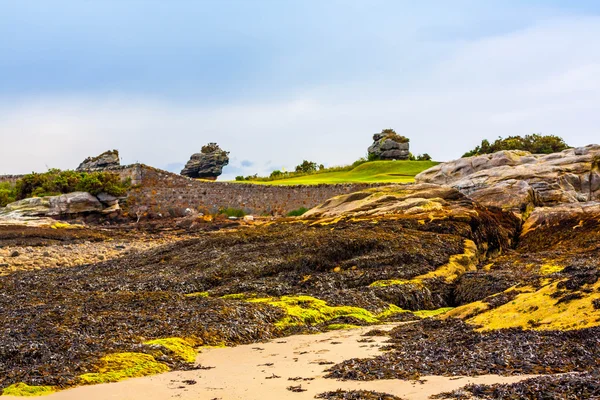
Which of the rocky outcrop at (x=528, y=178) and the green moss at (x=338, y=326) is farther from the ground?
the rocky outcrop at (x=528, y=178)

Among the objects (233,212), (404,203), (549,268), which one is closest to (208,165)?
(233,212)

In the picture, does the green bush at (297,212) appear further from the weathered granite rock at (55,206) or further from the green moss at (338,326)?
the green moss at (338,326)

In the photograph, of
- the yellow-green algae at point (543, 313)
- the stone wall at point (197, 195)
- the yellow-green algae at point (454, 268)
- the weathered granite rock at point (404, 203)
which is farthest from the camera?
the stone wall at point (197, 195)

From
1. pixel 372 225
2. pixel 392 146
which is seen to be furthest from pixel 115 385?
pixel 392 146

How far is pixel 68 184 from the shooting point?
44.0 metres

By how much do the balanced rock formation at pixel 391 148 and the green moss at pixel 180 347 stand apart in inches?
2011

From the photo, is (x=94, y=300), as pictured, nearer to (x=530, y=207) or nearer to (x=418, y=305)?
(x=418, y=305)

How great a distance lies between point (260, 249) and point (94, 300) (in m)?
7.00

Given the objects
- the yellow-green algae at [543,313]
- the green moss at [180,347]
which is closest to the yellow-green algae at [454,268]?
the yellow-green algae at [543,313]

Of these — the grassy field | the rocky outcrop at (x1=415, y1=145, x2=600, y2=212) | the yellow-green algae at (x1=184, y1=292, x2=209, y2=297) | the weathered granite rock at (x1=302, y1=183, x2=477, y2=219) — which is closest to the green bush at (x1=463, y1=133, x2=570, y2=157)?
the grassy field

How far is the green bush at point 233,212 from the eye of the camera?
42312 millimetres

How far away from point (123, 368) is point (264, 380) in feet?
7.26

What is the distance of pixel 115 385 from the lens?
8.70 metres

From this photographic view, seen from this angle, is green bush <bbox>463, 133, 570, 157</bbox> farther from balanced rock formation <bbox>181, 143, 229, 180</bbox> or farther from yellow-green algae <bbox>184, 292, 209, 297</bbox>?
yellow-green algae <bbox>184, 292, 209, 297</bbox>
